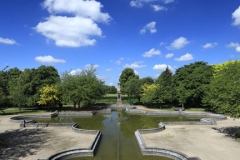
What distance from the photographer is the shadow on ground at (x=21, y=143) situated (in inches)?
429

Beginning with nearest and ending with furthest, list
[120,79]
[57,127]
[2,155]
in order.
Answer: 1. [2,155]
2. [57,127]
3. [120,79]

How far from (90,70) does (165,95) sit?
19.4m

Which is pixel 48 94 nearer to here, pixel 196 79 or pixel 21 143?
pixel 21 143

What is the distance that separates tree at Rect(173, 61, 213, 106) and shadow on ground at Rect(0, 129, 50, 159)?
30.1m

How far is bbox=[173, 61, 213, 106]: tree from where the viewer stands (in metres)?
32.9

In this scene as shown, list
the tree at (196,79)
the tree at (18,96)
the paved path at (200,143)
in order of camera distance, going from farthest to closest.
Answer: the tree at (196,79) < the tree at (18,96) < the paved path at (200,143)

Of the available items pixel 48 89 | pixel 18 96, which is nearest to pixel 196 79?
pixel 48 89

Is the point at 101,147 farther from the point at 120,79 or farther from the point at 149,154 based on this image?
the point at 120,79

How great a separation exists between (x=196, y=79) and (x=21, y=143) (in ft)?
111

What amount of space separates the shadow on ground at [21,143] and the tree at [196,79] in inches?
1187

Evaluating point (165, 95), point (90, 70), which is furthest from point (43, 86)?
point (165, 95)

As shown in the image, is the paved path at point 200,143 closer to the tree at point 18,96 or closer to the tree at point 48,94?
the tree at point 48,94

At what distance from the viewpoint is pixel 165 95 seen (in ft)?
116

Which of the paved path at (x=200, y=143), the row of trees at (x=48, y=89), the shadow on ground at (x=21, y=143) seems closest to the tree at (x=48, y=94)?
the row of trees at (x=48, y=89)
